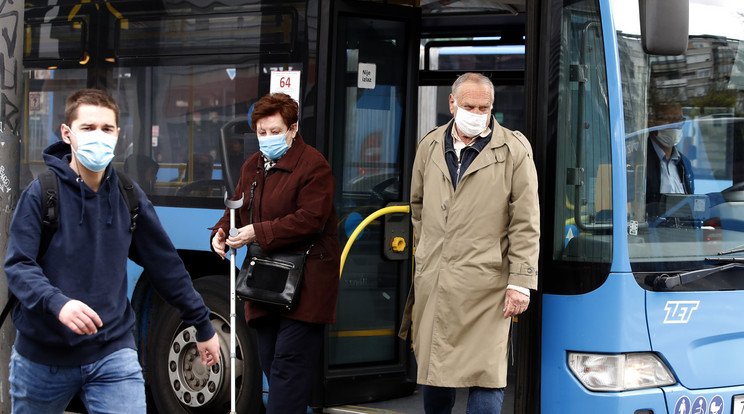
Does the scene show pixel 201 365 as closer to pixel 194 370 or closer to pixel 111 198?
pixel 194 370

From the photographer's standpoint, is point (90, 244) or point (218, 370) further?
point (218, 370)

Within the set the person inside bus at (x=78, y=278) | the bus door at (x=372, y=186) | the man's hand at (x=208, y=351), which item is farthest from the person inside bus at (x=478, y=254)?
the person inside bus at (x=78, y=278)

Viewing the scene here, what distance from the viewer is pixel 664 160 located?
4.05 metres

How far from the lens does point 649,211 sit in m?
4.01

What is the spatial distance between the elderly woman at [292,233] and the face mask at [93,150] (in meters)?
1.20

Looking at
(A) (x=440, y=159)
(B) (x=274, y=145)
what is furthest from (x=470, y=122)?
(B) (x=274, y=145)

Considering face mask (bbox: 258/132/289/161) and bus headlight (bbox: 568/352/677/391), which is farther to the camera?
face mask (bbox: 258/132/289/161)

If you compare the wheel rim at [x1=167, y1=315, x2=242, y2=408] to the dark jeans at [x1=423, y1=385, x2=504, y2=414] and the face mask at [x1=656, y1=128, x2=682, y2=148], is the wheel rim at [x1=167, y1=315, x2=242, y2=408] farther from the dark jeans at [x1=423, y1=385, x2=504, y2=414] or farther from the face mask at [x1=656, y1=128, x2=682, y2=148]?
the face mask at [x1=656, y1=128, x2=682, y2=148]

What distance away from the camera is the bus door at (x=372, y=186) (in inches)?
199

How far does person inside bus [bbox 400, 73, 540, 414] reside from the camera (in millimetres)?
3877

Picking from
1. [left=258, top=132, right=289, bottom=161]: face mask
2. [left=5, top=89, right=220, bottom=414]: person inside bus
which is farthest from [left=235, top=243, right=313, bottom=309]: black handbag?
[left=5, top=89, right=220, bottom=414]: person inside bus

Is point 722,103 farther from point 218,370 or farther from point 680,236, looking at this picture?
point 218,370

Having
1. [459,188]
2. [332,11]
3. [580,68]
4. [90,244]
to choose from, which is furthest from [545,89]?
[90,244]

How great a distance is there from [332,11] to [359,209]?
1085mm
